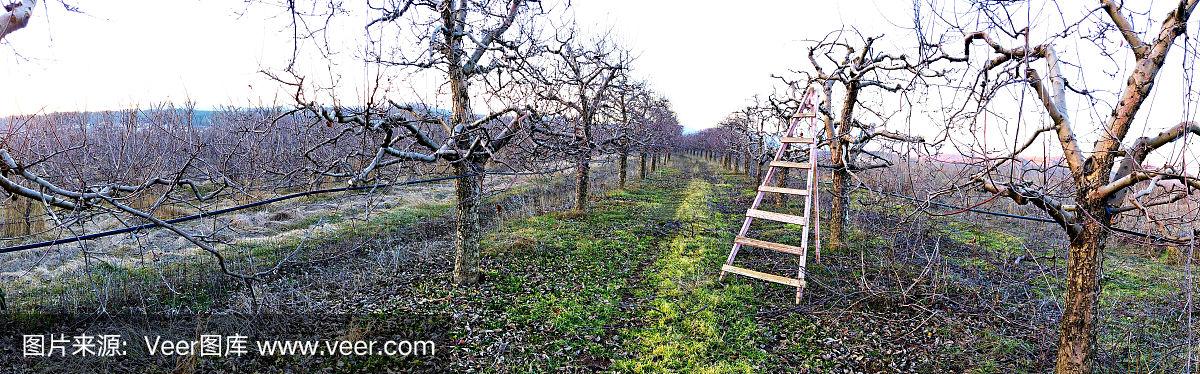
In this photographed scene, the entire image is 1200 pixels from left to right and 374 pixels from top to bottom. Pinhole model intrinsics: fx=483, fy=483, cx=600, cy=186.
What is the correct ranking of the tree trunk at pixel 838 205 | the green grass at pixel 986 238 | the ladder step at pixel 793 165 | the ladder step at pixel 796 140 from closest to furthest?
the ladder step at pixel 793 165, the ladder step at pixel 796 140, the tree trunk at pixel 838 205, the green grass at pixel 986 238

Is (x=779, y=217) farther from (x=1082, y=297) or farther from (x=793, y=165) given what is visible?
(x=1082, y=297)

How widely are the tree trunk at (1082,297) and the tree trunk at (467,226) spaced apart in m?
5.63

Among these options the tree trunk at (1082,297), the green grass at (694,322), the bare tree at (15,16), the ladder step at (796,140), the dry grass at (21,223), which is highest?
the bare tree at (15,16)

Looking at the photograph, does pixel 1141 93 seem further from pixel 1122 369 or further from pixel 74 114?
pixel 74 114

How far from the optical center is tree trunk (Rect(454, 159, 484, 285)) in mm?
6492

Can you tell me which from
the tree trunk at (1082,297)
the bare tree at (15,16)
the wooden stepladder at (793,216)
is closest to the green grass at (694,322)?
the wooden stepladder at (793,216)

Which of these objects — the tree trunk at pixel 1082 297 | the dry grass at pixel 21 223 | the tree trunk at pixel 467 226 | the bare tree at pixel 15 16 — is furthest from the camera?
the dry grass at pixel 21 223

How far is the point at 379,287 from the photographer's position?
6.89 m

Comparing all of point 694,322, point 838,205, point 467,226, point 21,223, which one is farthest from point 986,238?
point 21,223

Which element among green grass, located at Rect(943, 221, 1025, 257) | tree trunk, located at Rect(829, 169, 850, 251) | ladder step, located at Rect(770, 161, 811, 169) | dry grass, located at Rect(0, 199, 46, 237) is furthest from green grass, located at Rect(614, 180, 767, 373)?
dry grass, located at Rect(0, 199, 46, 237)

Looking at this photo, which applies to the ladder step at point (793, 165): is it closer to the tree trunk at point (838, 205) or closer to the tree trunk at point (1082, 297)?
the tree trunk at point (838, 205)

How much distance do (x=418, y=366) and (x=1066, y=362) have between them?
5.19m

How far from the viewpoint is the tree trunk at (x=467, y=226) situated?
649 cm

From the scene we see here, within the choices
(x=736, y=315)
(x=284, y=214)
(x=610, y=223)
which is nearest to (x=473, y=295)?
(x=736, y=315)
